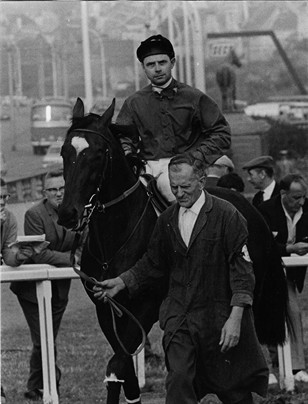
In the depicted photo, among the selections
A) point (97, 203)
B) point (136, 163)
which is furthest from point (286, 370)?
point (97, 203)

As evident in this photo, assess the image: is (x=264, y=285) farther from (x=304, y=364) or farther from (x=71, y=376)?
(x=71, y=376)

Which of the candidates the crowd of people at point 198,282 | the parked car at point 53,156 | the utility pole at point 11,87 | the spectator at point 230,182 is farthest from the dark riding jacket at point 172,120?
the utility pole at point 11,87

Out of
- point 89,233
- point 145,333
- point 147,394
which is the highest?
point 89,233

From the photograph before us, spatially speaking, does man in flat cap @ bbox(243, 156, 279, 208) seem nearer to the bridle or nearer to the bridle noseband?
the bridle noseband

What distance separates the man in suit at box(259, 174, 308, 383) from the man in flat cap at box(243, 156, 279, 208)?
2.95ft

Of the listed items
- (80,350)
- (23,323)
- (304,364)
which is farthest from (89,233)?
(23,323)

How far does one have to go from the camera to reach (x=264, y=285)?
8.20 meters

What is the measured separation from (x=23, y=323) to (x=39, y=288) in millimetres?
4133

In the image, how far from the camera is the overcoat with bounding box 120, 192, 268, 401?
6133 millimetres

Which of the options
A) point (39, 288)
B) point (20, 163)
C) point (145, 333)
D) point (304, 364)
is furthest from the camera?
point (20, 163)

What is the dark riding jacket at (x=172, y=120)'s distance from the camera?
24.9 ft

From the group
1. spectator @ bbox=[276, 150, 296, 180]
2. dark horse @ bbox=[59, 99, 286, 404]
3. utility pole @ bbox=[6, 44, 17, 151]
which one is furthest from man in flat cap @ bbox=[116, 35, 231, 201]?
utility pole @ bbox=[6, 44, 17, 151]

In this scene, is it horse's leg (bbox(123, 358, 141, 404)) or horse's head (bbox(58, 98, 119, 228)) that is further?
horse's leg (bbox(123, 358, 141, 404))

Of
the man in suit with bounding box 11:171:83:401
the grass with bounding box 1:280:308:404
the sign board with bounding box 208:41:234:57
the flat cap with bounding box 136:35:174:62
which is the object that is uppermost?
the sign board with bounding box 208:41:234:57
